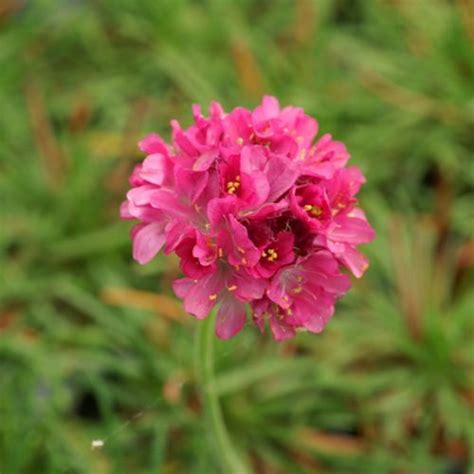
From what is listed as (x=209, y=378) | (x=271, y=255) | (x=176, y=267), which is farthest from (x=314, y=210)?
(x=176, y=267)

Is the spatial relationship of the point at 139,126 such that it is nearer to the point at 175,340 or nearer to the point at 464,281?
the point at 175,340

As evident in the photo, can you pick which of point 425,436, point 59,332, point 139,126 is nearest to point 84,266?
point 59,332

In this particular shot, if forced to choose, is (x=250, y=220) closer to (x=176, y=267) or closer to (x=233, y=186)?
(x=233, y=186)

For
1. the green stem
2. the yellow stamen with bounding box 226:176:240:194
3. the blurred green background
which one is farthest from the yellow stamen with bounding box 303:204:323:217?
the blurred green background

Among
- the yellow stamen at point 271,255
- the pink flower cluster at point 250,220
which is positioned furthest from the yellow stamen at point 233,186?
the yellow stamen at point 271,255

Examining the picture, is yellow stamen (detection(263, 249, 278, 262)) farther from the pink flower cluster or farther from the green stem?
the green stem
